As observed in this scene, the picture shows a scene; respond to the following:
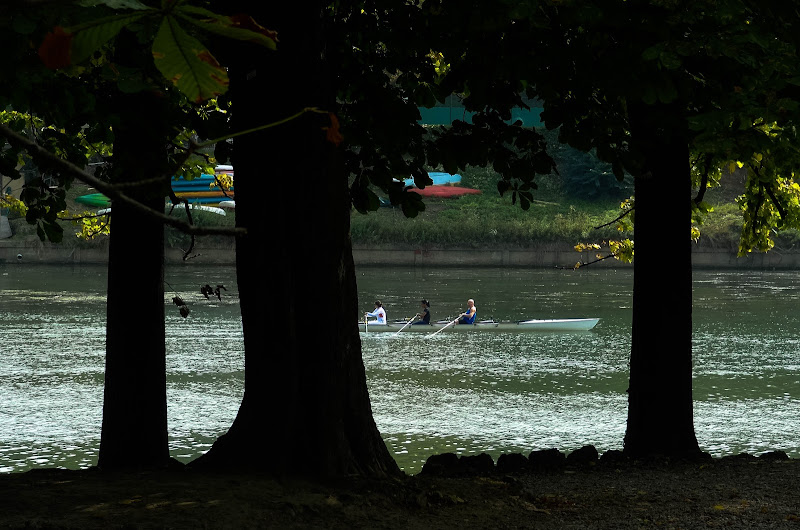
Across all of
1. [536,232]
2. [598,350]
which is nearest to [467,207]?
[536,232]

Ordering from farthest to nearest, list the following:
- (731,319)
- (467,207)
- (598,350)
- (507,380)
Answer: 1. (467,207)
2. (731,319)
3. (598,350)
4. (507,380)

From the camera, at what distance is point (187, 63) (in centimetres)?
173

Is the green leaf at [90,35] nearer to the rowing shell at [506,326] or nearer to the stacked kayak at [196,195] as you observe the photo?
the rowing shell at [506,326]

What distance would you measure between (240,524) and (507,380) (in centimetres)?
1797

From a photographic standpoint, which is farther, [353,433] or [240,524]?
[353,433]

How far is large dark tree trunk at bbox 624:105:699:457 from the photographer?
9.82 meters

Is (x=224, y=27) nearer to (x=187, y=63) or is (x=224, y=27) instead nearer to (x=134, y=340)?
(x=187, y=63)

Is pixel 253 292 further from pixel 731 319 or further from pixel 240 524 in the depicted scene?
pixel 731 319

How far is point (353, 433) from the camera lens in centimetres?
767

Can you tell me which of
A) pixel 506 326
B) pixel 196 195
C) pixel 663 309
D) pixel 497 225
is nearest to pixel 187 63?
pixel 663 309

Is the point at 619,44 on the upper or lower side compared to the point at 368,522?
upper

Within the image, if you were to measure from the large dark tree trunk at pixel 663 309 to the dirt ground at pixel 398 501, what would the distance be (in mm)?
1405

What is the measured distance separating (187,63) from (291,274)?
584cm

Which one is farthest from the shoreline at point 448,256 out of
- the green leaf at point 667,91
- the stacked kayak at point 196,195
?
the green leaf at point 667,91
